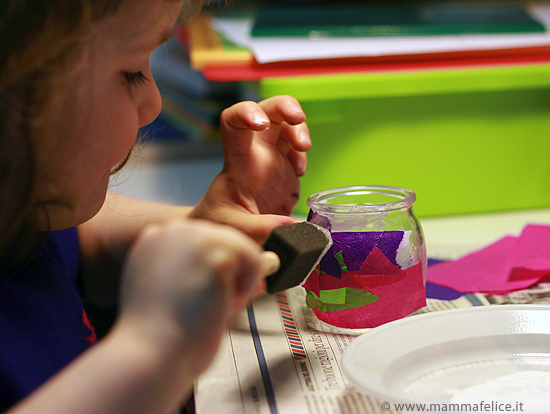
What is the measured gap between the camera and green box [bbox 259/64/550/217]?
71 cm

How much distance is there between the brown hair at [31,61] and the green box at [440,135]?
36cm

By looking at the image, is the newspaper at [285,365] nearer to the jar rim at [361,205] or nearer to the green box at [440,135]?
the jar rim at [361,205]

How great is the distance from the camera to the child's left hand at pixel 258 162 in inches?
22.0

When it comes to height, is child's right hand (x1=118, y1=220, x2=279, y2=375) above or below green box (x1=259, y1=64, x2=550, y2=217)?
above

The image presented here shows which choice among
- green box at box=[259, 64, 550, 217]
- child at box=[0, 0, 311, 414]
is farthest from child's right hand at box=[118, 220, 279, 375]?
green box at box=[259, 64, 550, 217]

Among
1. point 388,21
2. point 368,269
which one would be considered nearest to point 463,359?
point 368,269

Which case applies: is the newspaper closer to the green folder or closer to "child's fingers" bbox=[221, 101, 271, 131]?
"child's fingers" bbox=[221, 101, 271, 131]

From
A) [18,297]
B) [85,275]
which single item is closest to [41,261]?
[18,297]

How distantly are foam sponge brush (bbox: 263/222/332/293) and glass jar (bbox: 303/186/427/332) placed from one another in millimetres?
57

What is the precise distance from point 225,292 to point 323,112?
0.48 metres

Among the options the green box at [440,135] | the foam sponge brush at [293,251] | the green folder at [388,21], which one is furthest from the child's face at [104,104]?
the green folder at [388,21]

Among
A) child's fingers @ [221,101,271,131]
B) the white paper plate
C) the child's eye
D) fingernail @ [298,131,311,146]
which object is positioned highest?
the child's eye

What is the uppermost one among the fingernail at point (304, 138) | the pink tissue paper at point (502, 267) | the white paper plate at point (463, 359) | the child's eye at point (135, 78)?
the child's eye at point (135, 78)

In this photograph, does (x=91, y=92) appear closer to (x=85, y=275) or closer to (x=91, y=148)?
(x=91, y=148)
